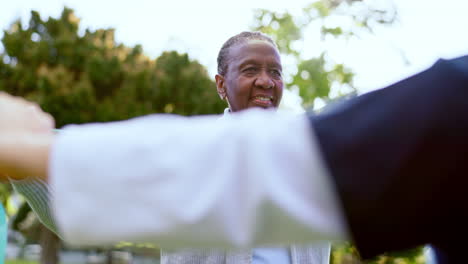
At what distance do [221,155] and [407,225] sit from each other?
29 centimetres

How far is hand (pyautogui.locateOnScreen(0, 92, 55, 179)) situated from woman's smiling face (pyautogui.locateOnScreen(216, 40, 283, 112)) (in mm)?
2303

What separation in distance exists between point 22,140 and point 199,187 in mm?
287

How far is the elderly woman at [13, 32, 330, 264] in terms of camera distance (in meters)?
2.85

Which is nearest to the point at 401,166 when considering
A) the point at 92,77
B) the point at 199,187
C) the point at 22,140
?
Result: the point at 199,187

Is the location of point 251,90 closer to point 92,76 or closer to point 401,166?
point 401,166

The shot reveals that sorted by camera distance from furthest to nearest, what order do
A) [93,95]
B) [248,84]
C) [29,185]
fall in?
[93,95]
[248,84]
[29,185]

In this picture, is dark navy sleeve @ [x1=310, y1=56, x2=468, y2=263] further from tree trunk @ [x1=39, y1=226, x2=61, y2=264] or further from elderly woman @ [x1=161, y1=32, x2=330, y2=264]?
tree trunk @ [x1=39, y1=226, x2=61, y2=264]

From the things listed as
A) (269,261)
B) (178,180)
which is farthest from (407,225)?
(269,261)

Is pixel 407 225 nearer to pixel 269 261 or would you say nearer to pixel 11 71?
pixel 269 261

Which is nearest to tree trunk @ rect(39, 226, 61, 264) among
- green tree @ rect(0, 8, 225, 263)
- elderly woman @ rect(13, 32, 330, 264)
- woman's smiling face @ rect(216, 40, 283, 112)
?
green tree @ rect(0, 8, 225, 263)

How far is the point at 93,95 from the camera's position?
21.6m

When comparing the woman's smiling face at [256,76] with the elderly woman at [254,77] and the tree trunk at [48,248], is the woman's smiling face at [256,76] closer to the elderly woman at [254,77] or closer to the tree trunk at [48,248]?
the elderly woman at [254,77]

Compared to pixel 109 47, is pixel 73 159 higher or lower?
lower

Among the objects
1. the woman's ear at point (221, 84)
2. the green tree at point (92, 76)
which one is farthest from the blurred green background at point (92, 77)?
the woman's ear at point (221, 84)
